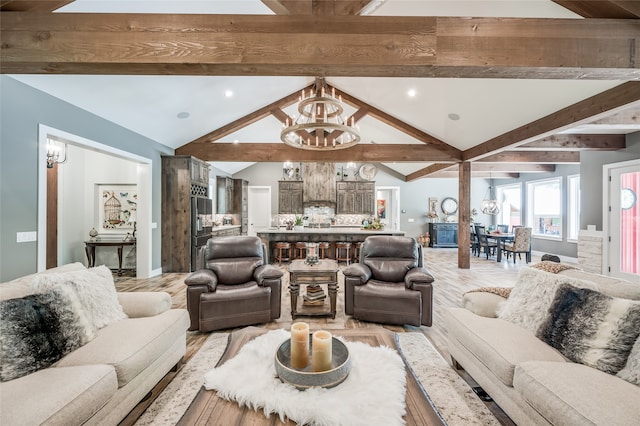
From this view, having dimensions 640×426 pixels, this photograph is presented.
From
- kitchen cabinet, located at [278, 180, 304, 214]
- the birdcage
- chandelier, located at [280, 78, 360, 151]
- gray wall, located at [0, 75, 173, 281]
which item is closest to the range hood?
kitchen cabinet, located at [278, 180, 304, 214]

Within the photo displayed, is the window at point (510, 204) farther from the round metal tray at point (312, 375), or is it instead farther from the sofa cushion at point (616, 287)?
the round metal tray at point (312, 375)

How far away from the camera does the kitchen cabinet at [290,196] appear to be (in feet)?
33.1

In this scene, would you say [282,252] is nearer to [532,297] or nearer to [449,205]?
[532,297]

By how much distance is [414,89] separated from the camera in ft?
16.5

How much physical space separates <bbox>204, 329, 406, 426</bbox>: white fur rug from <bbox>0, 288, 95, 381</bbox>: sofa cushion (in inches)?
38.1

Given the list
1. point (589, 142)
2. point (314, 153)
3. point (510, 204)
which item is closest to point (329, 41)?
point (314, 153)

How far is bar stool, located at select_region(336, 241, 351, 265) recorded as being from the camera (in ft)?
22.2

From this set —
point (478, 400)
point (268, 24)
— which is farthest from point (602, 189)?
point (268, 24)

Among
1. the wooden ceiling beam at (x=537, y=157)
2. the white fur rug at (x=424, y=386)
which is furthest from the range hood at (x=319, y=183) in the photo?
the white fur rug at (x=424, y=386)

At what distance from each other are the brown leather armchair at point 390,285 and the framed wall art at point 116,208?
538cm

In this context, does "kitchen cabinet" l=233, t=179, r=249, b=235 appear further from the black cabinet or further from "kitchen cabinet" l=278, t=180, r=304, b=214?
the black cabinet

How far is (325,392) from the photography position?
53.6 inches

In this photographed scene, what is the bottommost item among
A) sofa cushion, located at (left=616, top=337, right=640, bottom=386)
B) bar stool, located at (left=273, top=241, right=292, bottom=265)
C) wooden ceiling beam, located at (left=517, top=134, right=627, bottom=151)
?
bar stool, located at (left=273, top=241, right=292, bottom=265)

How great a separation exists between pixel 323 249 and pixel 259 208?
4.71m
